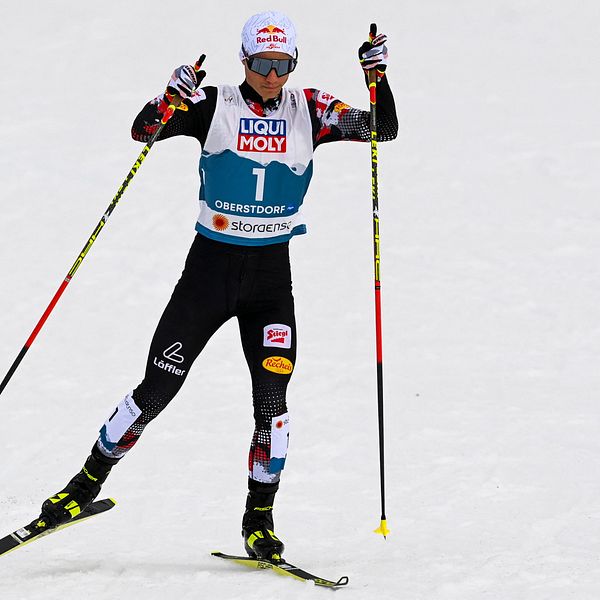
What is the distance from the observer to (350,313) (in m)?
10.8

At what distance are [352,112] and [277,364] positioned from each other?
4.57 ft

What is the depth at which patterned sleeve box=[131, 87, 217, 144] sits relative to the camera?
5.57m

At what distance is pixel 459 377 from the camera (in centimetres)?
962

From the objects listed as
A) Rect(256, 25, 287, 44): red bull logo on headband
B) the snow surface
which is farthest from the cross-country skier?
the snow surface

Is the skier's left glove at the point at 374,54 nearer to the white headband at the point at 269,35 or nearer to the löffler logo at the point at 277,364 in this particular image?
the white headband at the point at 269,35

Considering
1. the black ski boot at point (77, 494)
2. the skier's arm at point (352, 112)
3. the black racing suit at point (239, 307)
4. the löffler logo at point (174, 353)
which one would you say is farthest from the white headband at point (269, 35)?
the black ski boot at point (77, 494)

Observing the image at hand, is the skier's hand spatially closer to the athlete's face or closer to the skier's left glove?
the athlete's face

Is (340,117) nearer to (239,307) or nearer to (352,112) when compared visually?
(352,112)

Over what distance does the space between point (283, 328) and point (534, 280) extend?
6013 millimetres

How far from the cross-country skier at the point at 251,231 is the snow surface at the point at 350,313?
2.13 ft

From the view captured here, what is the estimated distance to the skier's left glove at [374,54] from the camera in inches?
225

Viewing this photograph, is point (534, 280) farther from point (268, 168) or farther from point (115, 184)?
point (268, 168)

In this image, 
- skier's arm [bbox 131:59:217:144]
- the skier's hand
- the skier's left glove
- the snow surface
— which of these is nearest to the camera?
the skier's hand

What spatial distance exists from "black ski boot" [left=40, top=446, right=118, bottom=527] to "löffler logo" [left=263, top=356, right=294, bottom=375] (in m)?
0.99
